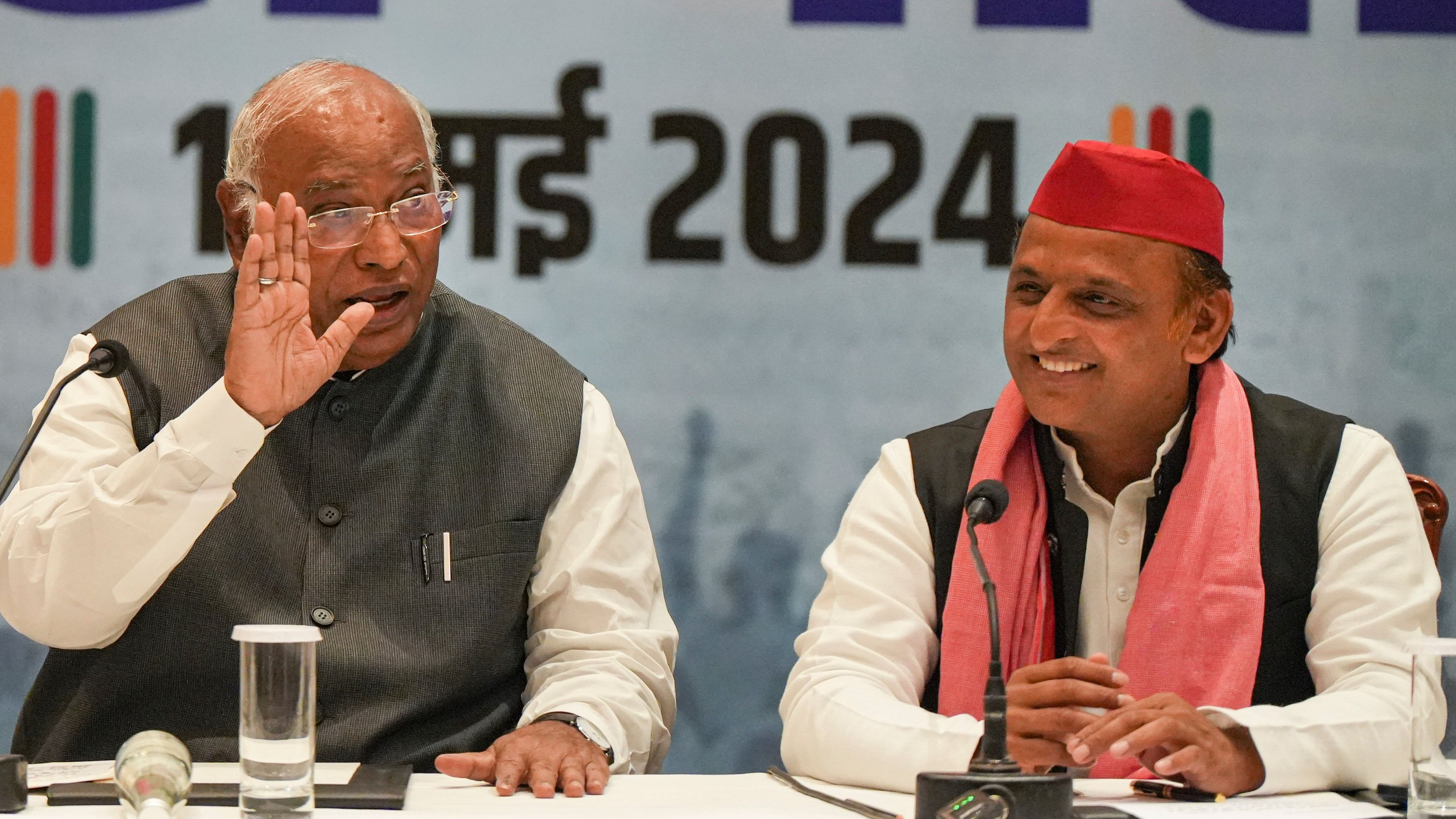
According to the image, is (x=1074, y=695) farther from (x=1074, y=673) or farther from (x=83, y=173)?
(x=83, y=173)

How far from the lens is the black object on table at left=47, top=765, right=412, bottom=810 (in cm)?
194

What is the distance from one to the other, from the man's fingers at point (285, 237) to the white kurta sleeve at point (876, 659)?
3.18 ft

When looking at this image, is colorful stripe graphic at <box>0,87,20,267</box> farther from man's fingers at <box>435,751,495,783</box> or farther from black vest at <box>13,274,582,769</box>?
man's fingers at <box>435,751,495,783</box>

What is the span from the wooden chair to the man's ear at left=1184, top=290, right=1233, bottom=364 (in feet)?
1.55

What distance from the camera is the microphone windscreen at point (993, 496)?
2078mm

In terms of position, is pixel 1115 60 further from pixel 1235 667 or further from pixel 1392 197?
pixel 1235 667

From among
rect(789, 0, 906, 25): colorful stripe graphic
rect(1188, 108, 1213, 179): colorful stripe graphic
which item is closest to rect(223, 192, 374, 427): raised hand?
rect(789, 0, 906, 25): colorful stripe graphic

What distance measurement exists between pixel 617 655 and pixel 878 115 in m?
1.63

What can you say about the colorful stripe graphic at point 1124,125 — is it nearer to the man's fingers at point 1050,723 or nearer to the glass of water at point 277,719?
the man's fingers at point 1050,723

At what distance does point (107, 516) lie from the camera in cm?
239

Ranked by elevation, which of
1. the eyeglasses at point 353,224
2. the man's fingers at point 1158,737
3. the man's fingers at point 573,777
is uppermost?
the eyeglasses at point 353,224

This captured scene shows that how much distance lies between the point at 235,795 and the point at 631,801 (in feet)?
1.59

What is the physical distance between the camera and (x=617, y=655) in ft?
8.80

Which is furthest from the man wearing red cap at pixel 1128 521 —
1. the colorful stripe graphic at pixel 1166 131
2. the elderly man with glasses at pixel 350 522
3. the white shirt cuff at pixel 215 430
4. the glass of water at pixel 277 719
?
the colorful stripe graphic at pixel 1166 131
